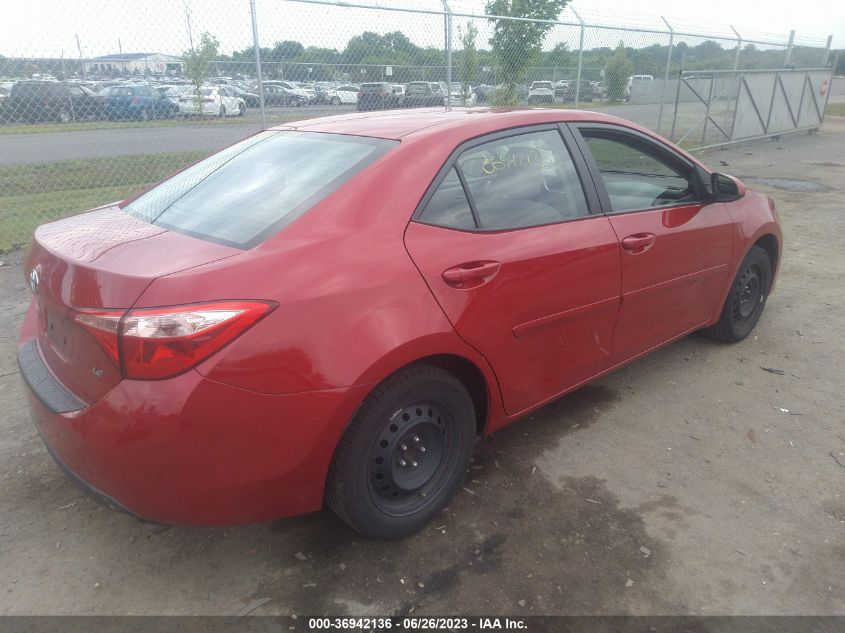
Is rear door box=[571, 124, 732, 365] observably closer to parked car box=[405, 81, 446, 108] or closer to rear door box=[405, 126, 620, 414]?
rear door box=[405, 126, 620, 414]

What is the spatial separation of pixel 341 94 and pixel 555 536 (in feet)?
20.8

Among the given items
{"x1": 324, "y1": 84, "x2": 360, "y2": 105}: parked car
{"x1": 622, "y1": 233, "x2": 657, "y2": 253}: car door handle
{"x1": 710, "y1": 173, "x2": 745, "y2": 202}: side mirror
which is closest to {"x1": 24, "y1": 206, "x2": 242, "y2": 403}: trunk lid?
{"x1": 622, "y1": 233, "x2": 657, "y2": 253}: car door handle

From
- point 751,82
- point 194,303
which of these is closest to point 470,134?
point 194,303

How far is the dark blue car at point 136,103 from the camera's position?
6535mm

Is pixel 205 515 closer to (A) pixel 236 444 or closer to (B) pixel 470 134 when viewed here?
(A) pixel 236 444

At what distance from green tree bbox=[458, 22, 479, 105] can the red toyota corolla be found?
614 centimetres

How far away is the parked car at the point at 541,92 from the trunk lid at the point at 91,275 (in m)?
9.52

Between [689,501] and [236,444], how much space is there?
6.47ft

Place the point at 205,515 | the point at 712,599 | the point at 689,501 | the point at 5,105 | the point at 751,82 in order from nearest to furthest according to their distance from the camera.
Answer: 1. the point at 205,515
2. the point at 712,599
3. the point at 689,501
4. the point at 5,105
5. the point at 751,82

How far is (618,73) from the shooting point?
12.4 meters

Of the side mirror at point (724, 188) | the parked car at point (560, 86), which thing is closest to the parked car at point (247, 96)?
the side mirror at point (724, 188)

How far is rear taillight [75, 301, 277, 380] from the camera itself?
6.00ft

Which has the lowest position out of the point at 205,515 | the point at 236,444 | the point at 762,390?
the point at 762,390

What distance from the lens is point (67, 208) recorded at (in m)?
7.42
